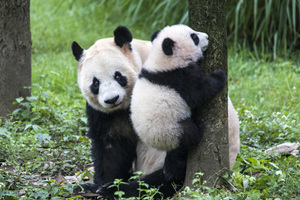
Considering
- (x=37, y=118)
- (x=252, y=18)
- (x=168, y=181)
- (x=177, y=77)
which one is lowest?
(x=168, y=181)

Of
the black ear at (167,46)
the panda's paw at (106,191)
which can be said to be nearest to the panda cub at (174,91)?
the black ear at (167,46)

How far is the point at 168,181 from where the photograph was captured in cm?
357

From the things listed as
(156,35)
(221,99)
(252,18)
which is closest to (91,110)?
(156,35)

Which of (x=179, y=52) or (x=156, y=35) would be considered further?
(x=156, y=35)

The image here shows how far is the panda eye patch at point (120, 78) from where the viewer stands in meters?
3.64

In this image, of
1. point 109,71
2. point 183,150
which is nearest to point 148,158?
point 183,150

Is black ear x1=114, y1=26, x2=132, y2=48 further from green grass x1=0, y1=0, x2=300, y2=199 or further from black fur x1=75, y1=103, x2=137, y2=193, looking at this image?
green grass x1=0, y1=0, x2=300, y2=199

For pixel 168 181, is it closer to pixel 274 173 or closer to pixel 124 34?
pixel 274 173

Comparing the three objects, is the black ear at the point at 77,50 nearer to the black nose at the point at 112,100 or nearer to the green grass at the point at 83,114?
the black nose at the point at 112,100

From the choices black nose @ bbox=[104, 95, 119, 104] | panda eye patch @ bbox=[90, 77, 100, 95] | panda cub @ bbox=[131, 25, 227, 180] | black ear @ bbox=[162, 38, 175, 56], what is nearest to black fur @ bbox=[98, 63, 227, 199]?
panda cub @ bbox=[131, 25, 227, 180]

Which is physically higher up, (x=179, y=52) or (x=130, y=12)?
(x=130, y=12)

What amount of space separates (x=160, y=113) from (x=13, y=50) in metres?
2.60

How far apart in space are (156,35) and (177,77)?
0.51 m

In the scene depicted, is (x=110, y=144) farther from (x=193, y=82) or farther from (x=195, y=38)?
(x=195, y=38)
